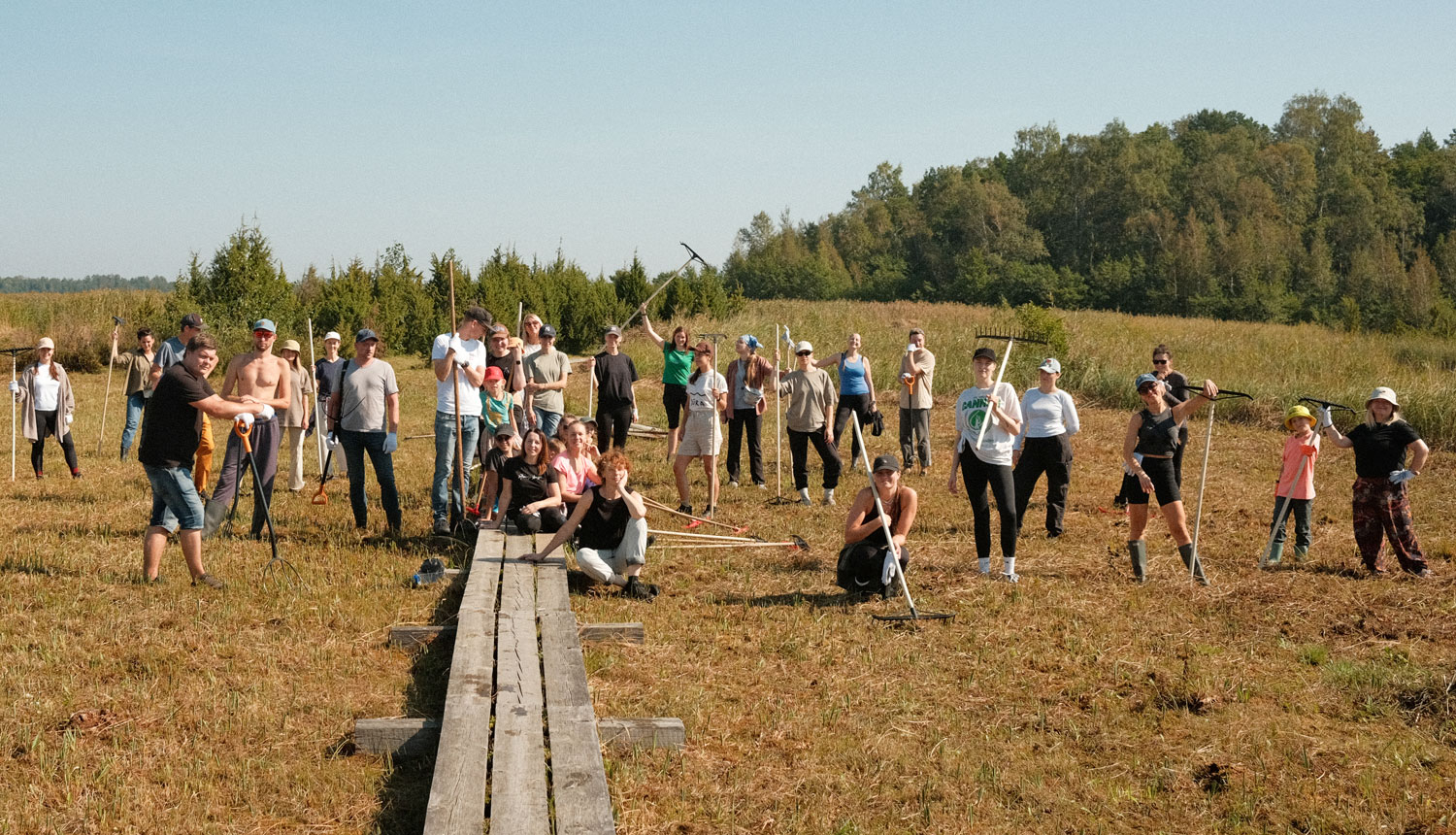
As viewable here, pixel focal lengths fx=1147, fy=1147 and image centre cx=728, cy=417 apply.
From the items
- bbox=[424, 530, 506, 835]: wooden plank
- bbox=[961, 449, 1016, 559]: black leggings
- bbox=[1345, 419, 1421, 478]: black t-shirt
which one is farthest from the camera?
bbox=[1345, 419, 1421, 478]: black t-shirt

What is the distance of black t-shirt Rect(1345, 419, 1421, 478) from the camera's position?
9.62 m

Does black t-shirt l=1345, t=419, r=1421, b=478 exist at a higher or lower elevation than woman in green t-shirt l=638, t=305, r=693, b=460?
lower

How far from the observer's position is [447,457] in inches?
400

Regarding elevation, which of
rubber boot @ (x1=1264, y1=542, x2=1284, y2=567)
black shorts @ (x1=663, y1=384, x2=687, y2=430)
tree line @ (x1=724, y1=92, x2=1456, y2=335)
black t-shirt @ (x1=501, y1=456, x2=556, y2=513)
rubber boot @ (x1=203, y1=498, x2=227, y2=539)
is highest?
tree line @ (x1=724, y1=92, x2=1456, y2=335)

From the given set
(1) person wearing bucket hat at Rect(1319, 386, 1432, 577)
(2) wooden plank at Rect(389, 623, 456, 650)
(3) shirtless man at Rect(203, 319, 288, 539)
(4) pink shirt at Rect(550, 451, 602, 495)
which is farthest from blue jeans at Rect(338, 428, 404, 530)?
(1) person wearing bucket hat at Rect(1319, 386, 1432, 577)

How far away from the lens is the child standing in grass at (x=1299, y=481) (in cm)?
997

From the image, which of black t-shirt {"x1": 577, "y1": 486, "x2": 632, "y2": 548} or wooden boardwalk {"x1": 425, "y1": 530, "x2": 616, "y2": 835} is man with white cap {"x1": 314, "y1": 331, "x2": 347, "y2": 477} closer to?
black t-shirt {"x1": 577, "y1": 486, "x2": 632, "y2": 548}

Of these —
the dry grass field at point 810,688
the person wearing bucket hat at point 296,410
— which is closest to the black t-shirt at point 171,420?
the dry grass field at point 810,688

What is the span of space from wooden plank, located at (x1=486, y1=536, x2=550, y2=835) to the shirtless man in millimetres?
2949

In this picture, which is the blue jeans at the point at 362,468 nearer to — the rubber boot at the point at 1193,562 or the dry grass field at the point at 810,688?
the dry grass field at the point at 810,688

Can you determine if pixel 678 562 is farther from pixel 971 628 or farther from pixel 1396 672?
pixel 1396 672

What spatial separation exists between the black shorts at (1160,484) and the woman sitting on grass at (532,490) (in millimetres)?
4662

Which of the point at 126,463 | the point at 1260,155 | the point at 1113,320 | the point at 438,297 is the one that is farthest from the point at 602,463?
the point at 1260,155

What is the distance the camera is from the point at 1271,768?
5.54 metres
